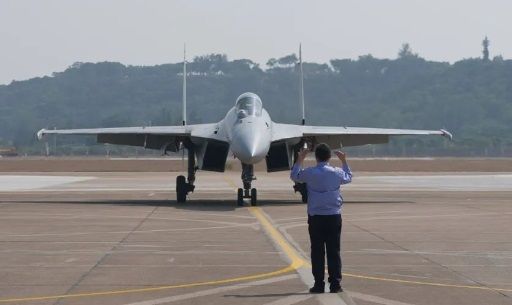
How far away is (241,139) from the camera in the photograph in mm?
27750

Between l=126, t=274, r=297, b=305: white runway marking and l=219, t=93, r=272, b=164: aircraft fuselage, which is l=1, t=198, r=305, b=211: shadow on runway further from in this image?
l=126, t=274, r=297, b=305: white runway marking

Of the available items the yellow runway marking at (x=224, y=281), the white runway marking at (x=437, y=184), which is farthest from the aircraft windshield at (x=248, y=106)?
the white runway marking at (x=437, y=184)

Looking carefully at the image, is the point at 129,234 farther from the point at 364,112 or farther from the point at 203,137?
the point at 364,112

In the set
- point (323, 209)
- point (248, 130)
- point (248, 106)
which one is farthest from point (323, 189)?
point (248, 106)

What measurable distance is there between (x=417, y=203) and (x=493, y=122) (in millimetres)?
139648

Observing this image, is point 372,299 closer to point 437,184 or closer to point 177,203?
point 177,203

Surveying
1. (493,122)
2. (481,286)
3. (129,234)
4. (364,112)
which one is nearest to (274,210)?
(129,234)

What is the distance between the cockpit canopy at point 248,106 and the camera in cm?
2941

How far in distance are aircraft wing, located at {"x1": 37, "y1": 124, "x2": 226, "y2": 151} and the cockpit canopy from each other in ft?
3.42

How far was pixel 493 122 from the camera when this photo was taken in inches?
6516

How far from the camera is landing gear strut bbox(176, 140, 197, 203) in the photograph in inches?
1216

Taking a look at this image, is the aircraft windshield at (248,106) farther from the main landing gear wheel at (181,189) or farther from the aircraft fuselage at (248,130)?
the main landing gear wheel at (181,189)

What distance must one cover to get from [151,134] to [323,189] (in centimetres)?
1916

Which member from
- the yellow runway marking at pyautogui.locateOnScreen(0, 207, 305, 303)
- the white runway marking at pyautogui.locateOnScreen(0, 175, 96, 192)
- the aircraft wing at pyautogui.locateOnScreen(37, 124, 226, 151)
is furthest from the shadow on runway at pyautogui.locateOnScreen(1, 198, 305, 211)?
the yellow runway marking at pyautogui.locateOnScreen(0, 207, 305, 303)
